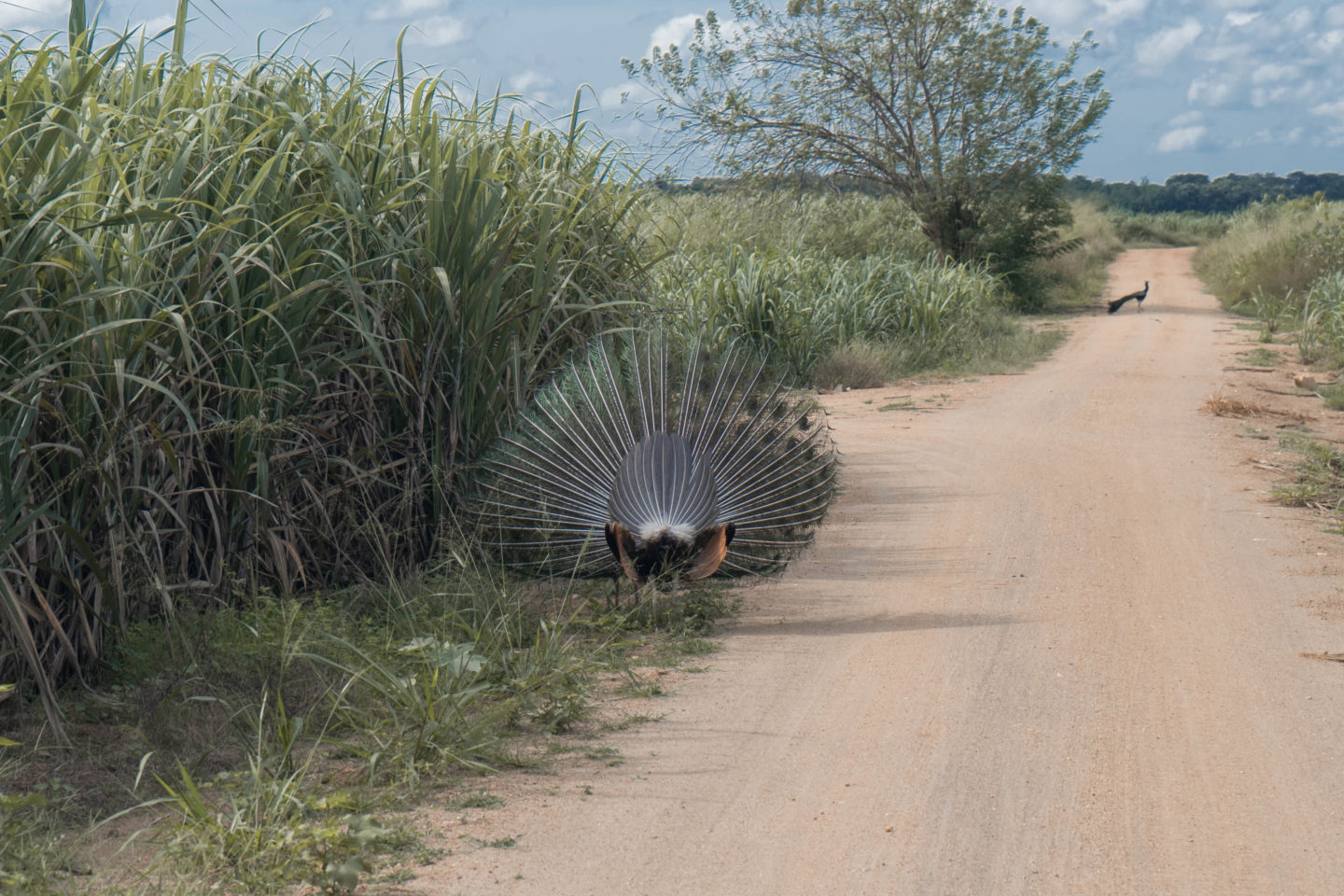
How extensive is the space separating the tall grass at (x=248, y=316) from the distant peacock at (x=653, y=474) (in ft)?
1.18

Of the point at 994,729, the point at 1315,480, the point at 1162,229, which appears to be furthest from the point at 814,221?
the point at 1162,229

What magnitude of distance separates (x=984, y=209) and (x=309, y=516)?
21964mm

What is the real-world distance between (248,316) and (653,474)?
1.68 m

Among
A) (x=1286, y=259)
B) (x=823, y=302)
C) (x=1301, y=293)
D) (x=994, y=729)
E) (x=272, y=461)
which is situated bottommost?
(x=994, y=729)

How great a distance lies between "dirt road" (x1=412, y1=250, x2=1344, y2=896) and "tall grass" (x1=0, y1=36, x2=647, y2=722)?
5.25 ft

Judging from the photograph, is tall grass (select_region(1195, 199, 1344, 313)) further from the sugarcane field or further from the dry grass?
the sugarcane field

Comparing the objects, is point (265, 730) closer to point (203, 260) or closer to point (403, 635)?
point (403, 635)

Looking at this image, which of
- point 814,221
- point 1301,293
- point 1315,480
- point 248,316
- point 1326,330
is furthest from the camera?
point 814,221

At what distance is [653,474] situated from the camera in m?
4.81

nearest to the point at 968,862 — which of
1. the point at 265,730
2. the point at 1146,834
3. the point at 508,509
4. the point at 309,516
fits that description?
the point at 1146,834

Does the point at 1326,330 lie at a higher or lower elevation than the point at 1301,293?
lower

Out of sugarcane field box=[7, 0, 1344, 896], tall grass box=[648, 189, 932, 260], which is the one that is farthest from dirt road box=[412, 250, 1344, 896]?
tall grass box=[648, 189, 932, 260]

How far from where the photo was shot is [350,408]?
4965 millimetres

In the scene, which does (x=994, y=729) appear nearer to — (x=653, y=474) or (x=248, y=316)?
(x=653, y=474)
